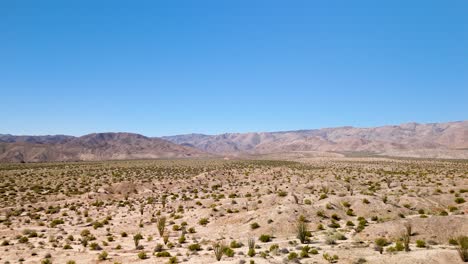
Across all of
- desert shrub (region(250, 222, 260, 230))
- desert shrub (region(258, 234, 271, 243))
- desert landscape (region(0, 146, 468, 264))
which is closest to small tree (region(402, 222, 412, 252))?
desert landscape (region(0, 146, 468, 264))

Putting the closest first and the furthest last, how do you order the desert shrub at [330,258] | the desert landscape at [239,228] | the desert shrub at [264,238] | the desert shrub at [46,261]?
1. the desert shrub at [330,258]
2. the desert shrub at [46,261]
3. the desert landscape at [239,228]
4. the desert shrub at [264,238]

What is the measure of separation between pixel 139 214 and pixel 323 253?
2091 centimetres

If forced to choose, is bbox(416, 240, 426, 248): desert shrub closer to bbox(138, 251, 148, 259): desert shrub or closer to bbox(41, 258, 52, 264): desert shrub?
bbox(138, 251, 148, 259): desert shrub

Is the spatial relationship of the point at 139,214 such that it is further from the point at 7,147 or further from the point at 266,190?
the point at 7,147

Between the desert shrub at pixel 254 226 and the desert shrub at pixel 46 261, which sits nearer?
the desert shrub at pixel 46 261

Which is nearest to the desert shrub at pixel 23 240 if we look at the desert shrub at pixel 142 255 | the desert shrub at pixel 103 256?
the desert shrub at pixel 103 256

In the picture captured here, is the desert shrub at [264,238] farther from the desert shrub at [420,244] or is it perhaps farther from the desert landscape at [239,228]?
the desert shrub at [420,244]

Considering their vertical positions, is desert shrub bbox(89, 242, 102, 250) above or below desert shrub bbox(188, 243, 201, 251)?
below

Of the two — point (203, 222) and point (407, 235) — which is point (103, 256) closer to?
point (203, 222)

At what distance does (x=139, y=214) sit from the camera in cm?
3278

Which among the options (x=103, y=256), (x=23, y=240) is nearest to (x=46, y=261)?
(x=103, y=256)

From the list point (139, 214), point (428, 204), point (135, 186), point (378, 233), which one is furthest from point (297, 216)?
point (135, 186)

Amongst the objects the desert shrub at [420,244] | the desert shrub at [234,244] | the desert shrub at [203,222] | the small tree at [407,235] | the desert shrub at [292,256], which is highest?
the small tree at [407,235]

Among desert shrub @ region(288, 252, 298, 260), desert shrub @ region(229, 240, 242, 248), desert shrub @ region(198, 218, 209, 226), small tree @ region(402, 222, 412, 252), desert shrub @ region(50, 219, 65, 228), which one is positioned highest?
small tree @ region(402, 222, 412, 252)
